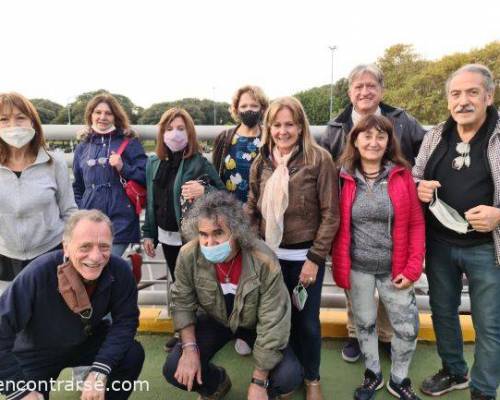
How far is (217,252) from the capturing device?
2.40 meters

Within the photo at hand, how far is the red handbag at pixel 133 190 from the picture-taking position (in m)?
3.09

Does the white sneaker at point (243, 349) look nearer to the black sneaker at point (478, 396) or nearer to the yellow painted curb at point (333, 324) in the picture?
the yellow painted curb at point (333, 324)

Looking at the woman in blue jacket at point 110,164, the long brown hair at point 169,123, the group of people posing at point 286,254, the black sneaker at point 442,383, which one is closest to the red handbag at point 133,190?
the woman in blue jacket at point 110,164

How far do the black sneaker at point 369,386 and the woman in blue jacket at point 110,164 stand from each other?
193cm

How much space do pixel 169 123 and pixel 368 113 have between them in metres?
1.40

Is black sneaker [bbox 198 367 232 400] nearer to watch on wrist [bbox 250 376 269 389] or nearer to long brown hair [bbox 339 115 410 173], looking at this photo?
watch on wrist [bbox 250 376 269 389]

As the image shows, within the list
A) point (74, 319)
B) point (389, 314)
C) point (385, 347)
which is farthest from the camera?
point (385, 347)

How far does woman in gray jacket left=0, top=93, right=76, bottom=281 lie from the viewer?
2557mm

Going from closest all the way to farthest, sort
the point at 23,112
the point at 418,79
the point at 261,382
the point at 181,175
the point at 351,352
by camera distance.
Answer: the point at 261,382 → the point at 23,112 → the point at 181,175 → the point at 351,352 → the point at 418,79

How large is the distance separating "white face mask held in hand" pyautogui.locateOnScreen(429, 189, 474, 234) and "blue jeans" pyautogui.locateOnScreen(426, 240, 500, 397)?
0.18m

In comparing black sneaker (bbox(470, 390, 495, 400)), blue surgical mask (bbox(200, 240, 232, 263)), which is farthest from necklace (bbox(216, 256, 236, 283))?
black sneaker (bbox(470, 390, 495, 400))

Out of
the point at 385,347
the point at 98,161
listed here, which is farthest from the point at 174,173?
the point at 385,347

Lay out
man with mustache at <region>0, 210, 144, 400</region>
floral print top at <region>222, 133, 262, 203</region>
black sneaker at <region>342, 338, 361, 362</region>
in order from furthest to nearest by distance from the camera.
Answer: black sneaker at <region>342, 338, 361, 362</region> < floral print top at <region>222, 133, 262, 203</region> < man with mustache at <region>0, 210, 144, 400</region>

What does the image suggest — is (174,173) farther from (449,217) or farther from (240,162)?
(449,217)
